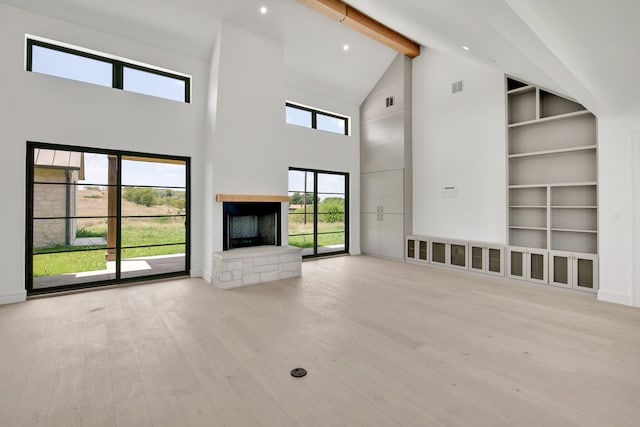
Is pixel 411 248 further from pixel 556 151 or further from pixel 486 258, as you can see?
pixel 556 151

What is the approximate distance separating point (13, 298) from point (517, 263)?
300 inches

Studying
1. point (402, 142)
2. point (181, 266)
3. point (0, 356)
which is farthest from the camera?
point (402, 142)


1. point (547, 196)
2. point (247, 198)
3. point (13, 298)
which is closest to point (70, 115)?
point (13, 298)

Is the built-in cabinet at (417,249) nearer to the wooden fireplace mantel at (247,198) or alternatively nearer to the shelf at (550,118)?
the shelf at (550,118)

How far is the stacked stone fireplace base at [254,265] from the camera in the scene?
15.9 ft

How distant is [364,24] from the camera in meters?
5.91

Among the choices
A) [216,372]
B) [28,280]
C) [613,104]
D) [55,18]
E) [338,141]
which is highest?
[55,18]

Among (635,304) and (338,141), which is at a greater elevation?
(338,141)

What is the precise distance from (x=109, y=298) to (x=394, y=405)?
4163 millimetres

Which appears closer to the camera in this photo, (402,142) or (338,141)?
(402,142)

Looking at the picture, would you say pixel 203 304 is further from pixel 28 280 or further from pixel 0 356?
pixel 28 280

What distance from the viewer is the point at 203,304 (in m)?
4.12

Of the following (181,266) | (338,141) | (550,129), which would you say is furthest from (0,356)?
(550,129)

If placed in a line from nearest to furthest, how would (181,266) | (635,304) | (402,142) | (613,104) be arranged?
(613,104), (635,304), (181,266), (402,142)
